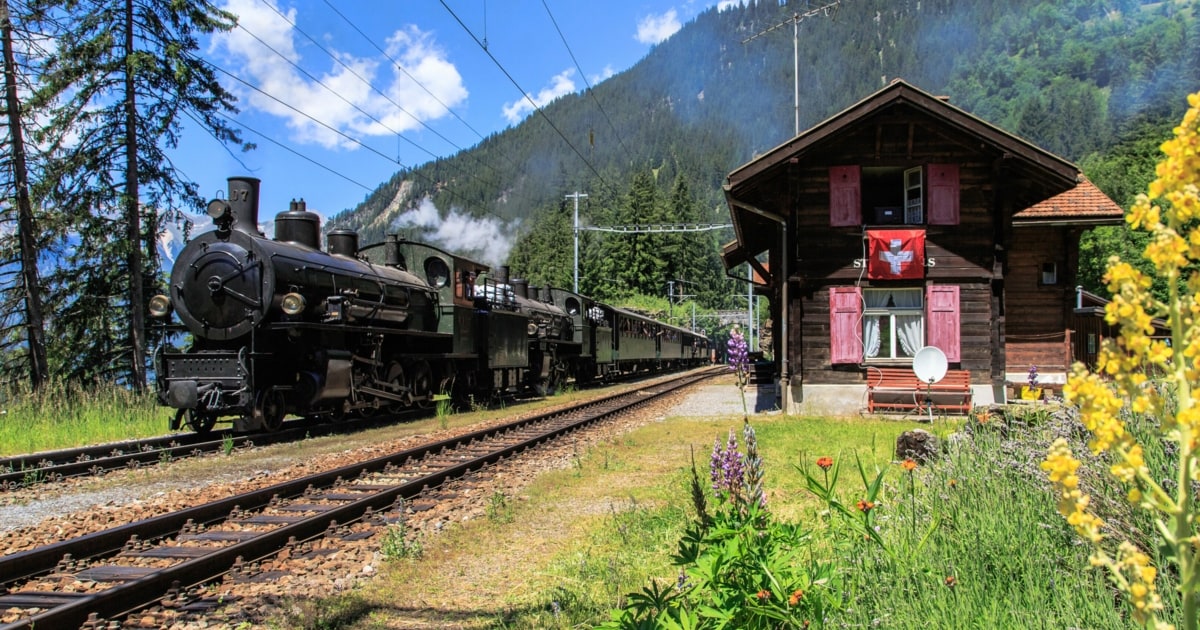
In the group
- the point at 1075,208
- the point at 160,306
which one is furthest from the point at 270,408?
the point at 1075,208

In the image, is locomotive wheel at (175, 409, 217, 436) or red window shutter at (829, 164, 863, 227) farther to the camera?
red window shutter at (829, 164, 863, 227)

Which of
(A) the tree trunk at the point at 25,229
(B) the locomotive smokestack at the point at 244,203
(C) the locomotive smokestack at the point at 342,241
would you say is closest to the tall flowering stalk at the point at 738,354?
(B) the locomotive smokestack at the point at 244,203

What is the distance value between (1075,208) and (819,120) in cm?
13965

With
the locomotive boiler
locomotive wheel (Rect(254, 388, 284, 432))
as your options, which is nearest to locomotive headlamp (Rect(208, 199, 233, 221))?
the locomotive boiler

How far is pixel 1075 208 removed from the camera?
18.0m

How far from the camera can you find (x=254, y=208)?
1306cm

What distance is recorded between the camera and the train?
12.1 metres

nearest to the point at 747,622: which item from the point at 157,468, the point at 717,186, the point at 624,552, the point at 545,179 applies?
the point at 624,552

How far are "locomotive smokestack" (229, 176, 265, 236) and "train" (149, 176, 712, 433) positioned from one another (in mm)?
21

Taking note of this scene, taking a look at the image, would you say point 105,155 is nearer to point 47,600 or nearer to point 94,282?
point 94,282

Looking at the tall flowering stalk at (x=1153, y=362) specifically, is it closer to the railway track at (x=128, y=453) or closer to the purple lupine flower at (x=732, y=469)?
the purple lupine flower at (x=732, y=469)

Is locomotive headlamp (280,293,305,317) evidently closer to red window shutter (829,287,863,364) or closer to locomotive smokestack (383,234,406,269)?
locomotive smokestack (383,234,406,269)

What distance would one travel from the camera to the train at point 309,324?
39.6 feet

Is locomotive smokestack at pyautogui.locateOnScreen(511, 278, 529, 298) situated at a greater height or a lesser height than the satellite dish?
greater
